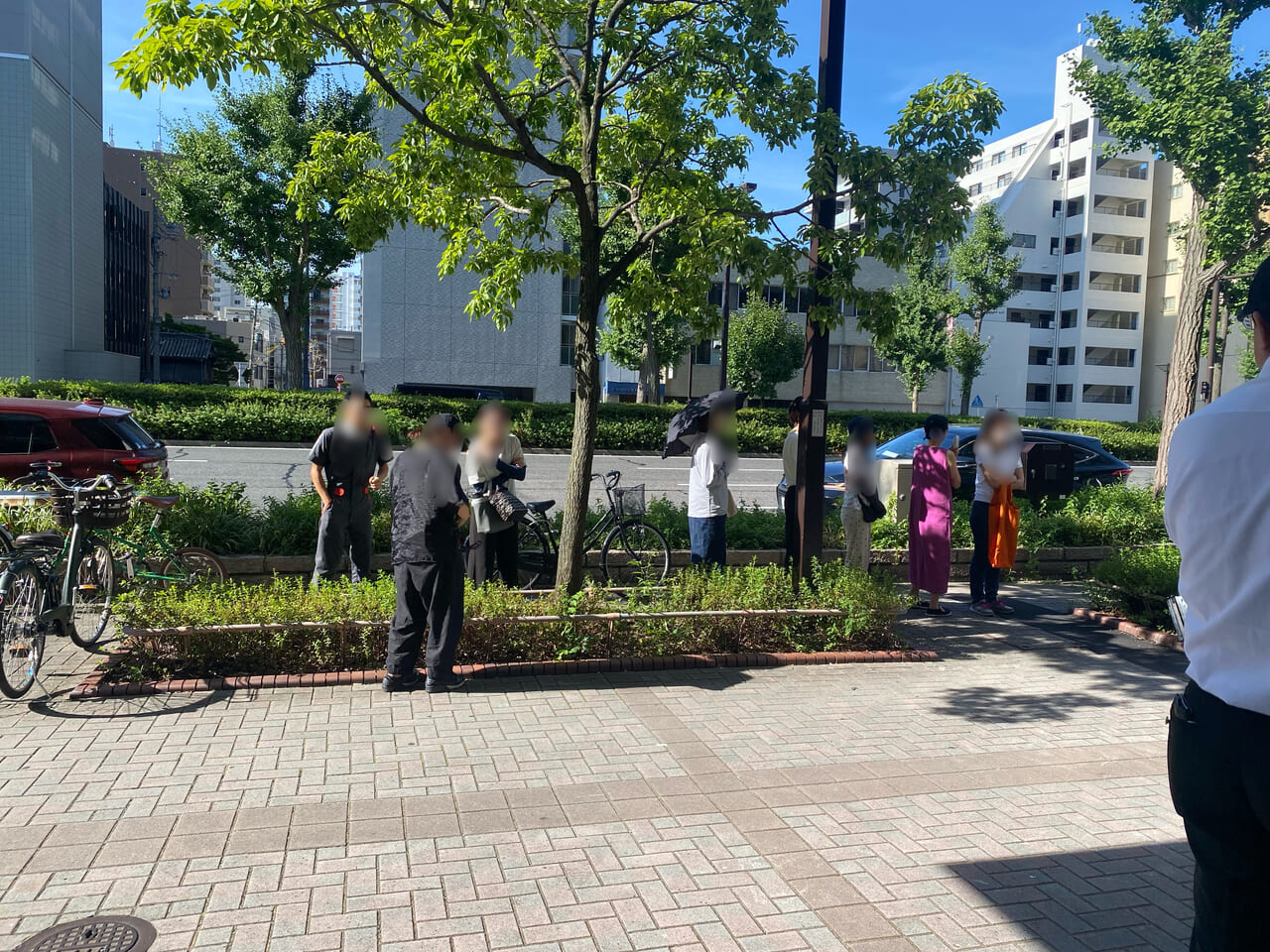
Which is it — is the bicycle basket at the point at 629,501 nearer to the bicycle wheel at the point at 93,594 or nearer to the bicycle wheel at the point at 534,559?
the bicycle wheel at the point at 534,559

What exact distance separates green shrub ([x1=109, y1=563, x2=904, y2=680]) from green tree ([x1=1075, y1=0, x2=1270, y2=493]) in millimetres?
8908

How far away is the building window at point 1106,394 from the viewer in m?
59.4

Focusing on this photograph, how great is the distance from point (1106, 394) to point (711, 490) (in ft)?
198

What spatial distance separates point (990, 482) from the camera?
8734mm

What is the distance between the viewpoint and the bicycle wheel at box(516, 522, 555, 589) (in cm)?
847

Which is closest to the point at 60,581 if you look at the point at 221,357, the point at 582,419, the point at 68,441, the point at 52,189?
the point at 582,419

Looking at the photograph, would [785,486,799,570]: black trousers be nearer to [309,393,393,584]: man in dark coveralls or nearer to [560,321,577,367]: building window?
[309,393,393,584]: man in dark coveralls

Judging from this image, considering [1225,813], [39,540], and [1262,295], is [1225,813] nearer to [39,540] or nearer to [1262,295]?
[1262,295]

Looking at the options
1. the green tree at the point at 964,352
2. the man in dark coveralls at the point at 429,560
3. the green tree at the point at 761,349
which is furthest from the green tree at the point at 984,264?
the man in dark coveralls at the point at 429,560

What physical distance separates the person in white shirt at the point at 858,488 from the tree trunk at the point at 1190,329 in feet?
28.6

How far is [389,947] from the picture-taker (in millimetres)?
3088

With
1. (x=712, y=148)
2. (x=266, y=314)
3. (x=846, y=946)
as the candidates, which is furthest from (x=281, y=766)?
(x=266, y=314)

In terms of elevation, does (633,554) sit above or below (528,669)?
above

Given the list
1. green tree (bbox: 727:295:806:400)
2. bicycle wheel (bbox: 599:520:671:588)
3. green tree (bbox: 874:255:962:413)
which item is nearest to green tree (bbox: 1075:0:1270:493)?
bicycle wheel (bbox: 599:520:671:588)
